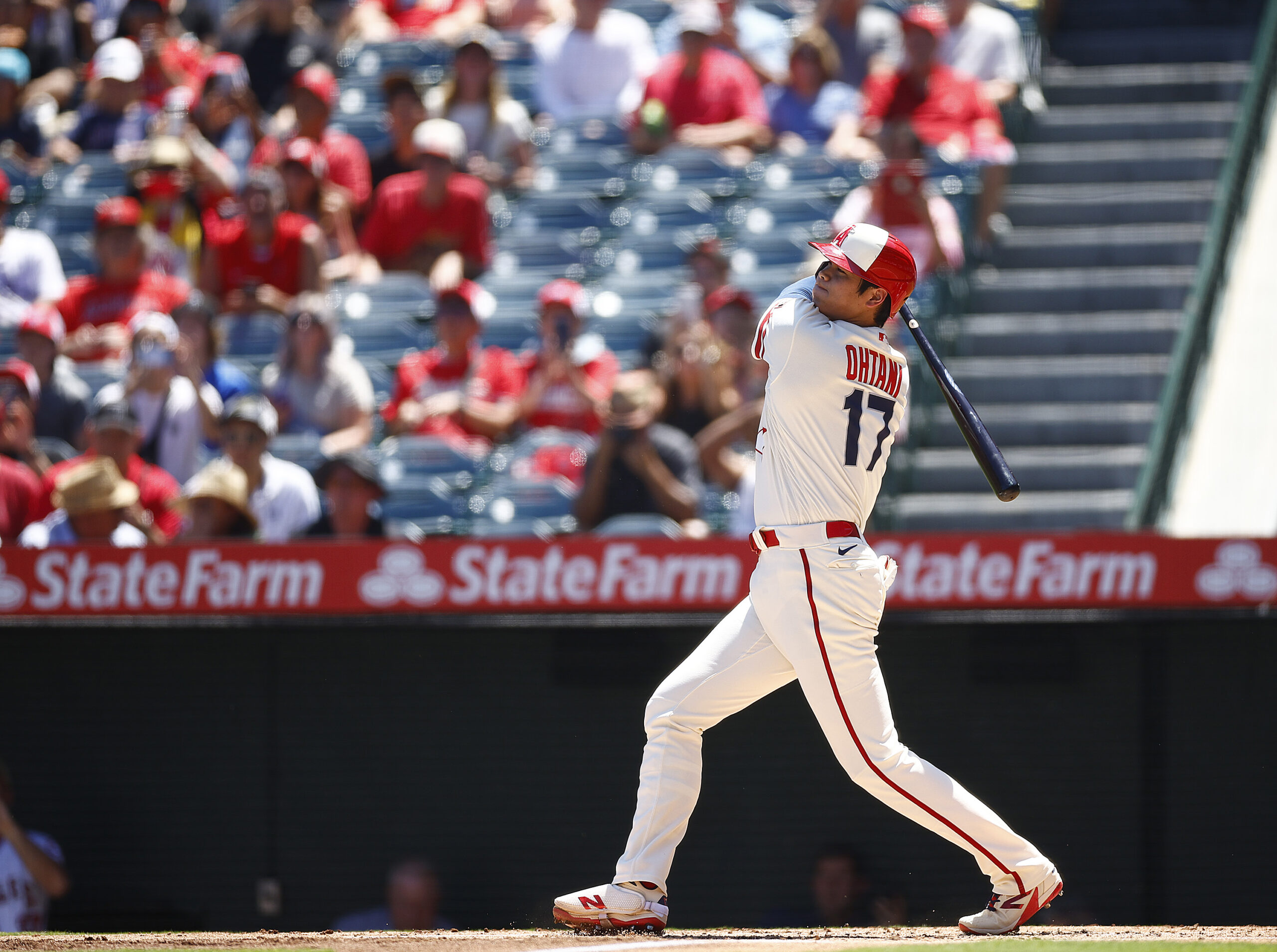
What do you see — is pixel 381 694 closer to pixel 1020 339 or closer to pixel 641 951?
pixel 641 951

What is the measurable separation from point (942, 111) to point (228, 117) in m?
4.35

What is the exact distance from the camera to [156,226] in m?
9.45

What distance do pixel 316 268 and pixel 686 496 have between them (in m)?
2.99

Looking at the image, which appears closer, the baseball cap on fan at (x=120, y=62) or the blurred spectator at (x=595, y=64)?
the blurred spectator at (x=595, y=64)

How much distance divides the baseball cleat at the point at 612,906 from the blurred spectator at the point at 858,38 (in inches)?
256

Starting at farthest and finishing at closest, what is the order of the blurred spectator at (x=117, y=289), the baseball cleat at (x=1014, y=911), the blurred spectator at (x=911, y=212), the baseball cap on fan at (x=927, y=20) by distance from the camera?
the baseball cap on fan at (x=927, y=20)
the blurred spectator at (x=117, y=289)
the blurred spectator at (x=911, y=212)
the baseball cleat at (x=1014, y=911)

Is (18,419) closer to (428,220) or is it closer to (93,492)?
(93,492)

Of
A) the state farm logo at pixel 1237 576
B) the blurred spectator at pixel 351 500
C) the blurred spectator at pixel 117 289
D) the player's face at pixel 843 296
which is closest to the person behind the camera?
the player's face at pixel 843 296

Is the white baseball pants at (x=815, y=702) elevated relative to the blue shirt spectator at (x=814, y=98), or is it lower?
lower

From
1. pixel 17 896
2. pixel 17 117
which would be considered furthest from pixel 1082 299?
pixel 17 117

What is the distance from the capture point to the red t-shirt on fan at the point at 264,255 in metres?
8.84

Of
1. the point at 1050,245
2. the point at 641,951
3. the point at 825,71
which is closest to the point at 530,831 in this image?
the point at 641,951

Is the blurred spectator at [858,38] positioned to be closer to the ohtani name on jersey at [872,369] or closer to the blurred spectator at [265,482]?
the blurred spectator at [265,482]

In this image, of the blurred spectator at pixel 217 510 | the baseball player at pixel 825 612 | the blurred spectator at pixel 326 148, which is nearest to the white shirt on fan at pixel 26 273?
the blurred spectator at pixel 326 148
